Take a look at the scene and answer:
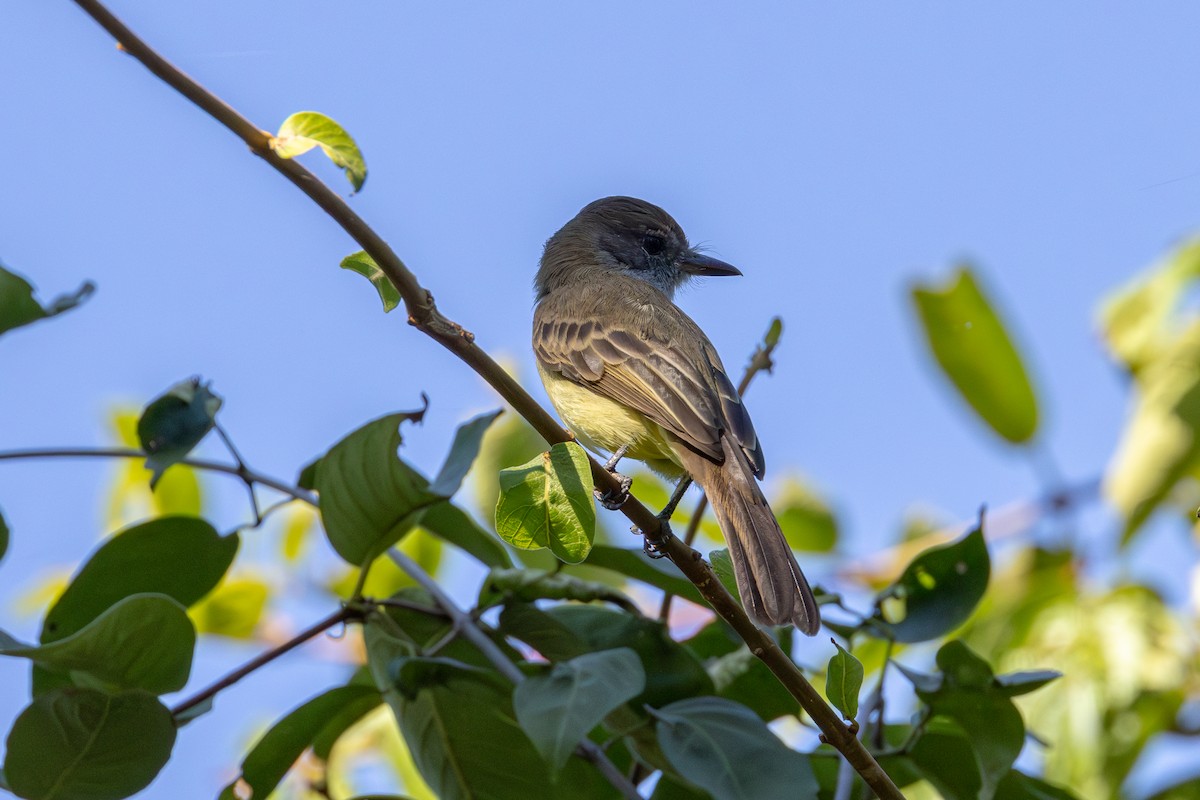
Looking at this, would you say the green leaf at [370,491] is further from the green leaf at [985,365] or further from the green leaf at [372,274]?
the green leaf at [985,365]

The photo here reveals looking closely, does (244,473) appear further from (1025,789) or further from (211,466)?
(1025,789)

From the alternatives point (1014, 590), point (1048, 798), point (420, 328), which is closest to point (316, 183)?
point (420, 328)

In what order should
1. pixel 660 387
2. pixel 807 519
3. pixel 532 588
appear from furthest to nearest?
pixel 807 519 → pixel 660 387 → pixel 532 588

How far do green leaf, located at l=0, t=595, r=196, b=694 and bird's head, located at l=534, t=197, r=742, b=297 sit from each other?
3396 millimetres

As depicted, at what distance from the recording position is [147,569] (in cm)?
306

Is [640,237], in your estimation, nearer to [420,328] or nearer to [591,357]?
[591,357]

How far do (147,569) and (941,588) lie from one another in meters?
1.95

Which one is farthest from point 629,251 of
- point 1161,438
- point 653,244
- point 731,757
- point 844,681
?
point 844,681

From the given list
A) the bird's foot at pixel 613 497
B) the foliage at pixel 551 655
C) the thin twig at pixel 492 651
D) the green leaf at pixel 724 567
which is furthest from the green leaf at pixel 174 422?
the green leaf at pixel 724 567

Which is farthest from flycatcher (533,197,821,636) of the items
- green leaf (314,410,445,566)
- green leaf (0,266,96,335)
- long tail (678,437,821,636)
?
green leaf (0,266,96,335)

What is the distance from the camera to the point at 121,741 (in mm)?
2629

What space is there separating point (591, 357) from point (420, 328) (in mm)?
2274

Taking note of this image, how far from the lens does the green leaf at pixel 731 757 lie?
259 centimetres

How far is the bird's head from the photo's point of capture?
602 cm
